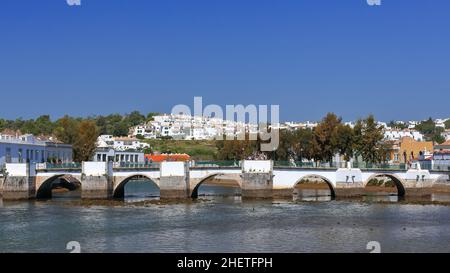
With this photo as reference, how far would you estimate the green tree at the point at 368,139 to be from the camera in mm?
84500

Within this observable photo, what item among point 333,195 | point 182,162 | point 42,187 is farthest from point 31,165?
point 333,195

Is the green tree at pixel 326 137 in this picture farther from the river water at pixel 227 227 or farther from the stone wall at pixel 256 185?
the river water at pixel 227 227

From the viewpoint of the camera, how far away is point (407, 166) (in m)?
A: 74.4

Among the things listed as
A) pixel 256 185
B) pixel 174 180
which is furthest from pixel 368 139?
pixel 174 180

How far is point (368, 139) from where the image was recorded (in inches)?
3327

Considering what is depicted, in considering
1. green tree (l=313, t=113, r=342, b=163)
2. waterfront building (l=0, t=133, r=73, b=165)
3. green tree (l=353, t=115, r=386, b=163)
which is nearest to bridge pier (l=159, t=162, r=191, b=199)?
waterfront building (l=0, t=133, r=73, b=165)

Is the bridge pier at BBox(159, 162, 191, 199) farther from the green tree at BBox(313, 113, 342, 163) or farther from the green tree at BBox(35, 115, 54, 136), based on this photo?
the green tree at BBox(35, 115, 54, 136)

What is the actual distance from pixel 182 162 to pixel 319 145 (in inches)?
1014

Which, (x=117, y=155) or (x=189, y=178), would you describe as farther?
(x=117, y=155)

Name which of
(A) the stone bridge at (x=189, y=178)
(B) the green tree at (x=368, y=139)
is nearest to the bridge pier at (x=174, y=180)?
(A) the stone bridge at (x=189, y=178)

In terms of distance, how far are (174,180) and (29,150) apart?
23224 mm

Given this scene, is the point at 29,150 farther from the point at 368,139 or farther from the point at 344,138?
the point at 368,139

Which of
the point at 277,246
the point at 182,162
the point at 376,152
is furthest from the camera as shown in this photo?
the point at 376,152
